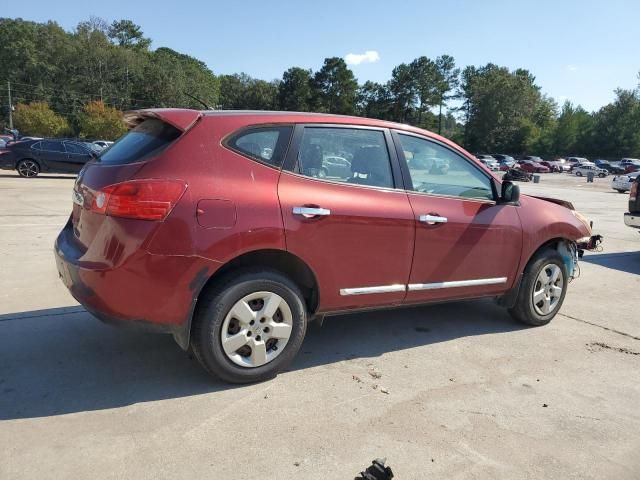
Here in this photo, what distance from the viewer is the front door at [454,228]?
4070 mm

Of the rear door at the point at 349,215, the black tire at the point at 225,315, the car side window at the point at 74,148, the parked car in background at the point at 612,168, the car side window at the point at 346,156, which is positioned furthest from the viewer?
the parked car in background at the point at 612,168

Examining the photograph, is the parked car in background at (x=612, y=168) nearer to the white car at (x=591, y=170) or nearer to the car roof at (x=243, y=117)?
the white car at (x=591, y=170)

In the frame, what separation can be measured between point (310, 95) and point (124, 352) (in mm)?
99151

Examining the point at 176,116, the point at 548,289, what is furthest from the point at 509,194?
the point at 176,116

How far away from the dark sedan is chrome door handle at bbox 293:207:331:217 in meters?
18.0

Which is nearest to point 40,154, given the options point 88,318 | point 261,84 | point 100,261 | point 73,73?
point 88,318

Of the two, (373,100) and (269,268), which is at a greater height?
(373,100)

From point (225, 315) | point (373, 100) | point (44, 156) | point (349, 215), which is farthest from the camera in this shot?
point (373, 100)

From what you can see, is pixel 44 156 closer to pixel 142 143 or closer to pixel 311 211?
pixel 142 143

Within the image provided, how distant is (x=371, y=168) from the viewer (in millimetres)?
3922

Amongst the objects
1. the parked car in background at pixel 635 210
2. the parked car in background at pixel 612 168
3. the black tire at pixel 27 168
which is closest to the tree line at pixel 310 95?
the parked car in background at pixel 612 168

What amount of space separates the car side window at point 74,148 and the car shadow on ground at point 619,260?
1784 centimetres

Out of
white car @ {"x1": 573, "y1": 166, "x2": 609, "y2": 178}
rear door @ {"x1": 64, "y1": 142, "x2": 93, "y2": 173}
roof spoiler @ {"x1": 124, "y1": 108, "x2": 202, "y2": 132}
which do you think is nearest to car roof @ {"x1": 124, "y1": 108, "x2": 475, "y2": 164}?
roof spoiler @ {"x1": 124, "y1": 108, "x2": 202, "y2": 132}

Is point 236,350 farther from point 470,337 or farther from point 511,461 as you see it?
point 470,337
